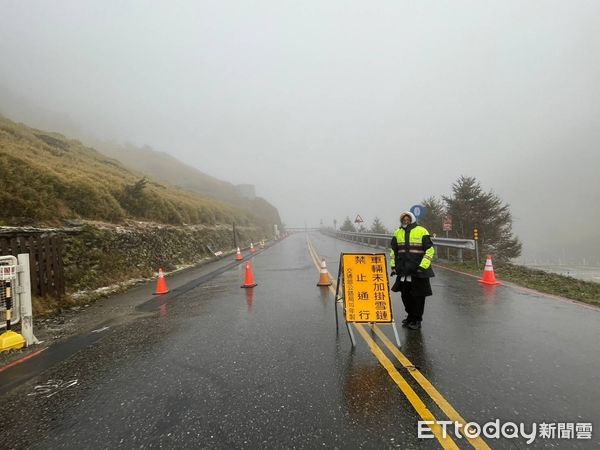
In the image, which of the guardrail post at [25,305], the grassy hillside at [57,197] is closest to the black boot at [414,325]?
the guardrail post at [25,305]

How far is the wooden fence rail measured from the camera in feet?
23.7

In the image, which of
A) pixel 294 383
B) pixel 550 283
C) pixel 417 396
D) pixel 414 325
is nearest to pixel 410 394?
pixel 417 396

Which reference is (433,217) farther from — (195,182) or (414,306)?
(195,182)

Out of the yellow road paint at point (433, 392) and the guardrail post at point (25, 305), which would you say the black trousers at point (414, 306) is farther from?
the guardrail post at point (25, 305)

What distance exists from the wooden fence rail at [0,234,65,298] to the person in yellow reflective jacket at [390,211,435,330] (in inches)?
331

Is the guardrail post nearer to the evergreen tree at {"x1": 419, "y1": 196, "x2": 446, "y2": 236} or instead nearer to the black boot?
the black boot

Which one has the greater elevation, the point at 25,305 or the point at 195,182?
the point at 195,182

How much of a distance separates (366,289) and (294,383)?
211cm

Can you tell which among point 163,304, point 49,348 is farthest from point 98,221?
point 49,348

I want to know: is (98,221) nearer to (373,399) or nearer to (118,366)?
(118,366)

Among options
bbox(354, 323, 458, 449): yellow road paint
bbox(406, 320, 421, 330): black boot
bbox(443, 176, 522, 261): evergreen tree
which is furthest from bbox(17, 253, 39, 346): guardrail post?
bbox(443, 176, 522, 261): evergreen tree

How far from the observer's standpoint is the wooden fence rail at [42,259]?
721 centimetres

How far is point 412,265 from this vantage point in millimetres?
5328

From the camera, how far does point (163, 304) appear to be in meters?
8.07
